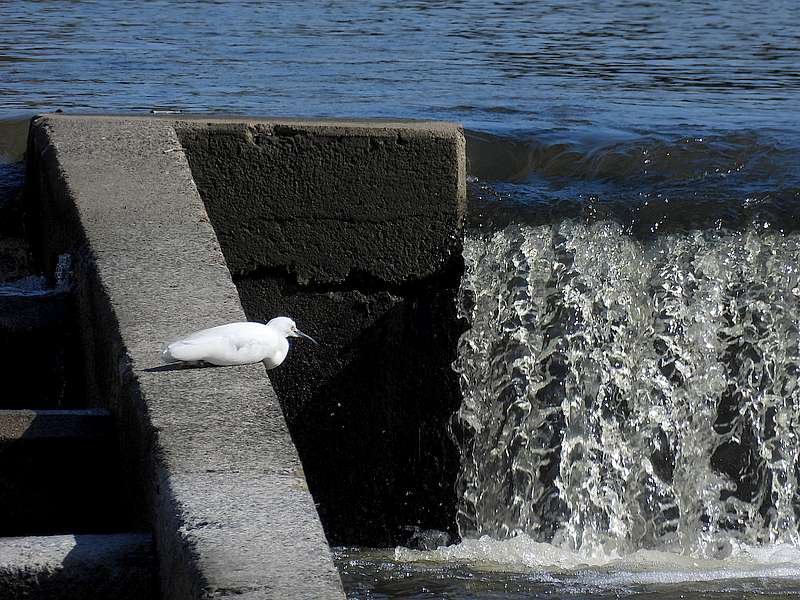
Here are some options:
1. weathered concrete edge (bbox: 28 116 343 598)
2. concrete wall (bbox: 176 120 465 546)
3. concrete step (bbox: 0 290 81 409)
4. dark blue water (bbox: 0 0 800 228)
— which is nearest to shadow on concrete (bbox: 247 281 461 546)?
concrete wall (bbox: 176 120 465 546)

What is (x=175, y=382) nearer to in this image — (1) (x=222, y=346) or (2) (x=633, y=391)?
(1) (x=222, y=346)

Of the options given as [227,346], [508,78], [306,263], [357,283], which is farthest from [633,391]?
[508,78]

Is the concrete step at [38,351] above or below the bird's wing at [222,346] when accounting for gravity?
below

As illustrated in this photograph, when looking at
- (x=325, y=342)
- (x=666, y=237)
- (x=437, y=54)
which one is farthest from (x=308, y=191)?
(x=437, y=54)

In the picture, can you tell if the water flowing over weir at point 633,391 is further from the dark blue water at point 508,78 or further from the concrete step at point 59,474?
the concrete step at point 59,474

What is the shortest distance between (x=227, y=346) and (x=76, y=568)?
69 cm

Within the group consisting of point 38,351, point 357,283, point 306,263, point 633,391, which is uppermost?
point 38,351

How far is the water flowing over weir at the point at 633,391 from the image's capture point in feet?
19.2

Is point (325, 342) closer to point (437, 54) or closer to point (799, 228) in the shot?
point (799, 228)

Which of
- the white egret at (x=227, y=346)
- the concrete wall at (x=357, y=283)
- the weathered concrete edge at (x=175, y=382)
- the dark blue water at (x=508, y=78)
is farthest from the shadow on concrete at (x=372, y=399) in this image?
the white egret at (x=227, y=346)

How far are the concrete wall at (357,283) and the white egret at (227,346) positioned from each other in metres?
2.01

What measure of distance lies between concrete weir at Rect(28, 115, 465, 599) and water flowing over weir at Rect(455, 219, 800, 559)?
32 centimetres

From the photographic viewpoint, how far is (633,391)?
236 inches

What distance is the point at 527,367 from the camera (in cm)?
589
